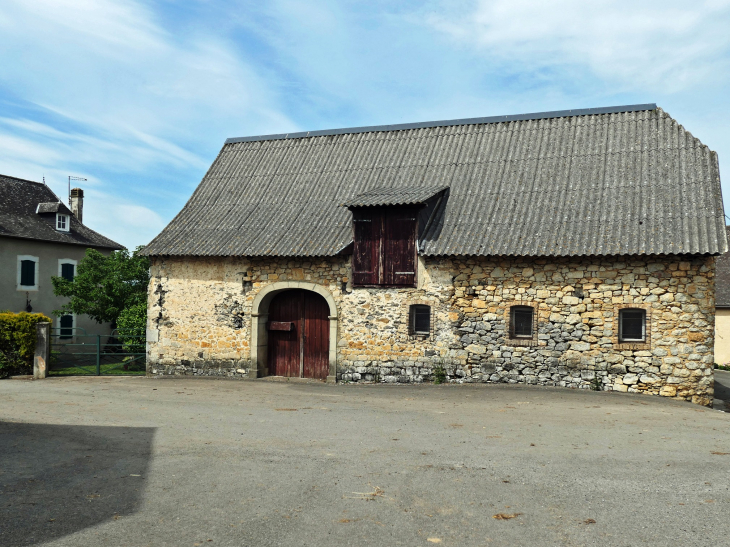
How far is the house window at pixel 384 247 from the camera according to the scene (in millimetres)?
13750

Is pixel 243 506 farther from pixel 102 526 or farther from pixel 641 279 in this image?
pixel 641 279

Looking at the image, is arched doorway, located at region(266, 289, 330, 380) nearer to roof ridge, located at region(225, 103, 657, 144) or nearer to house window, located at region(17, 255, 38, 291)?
roof ridge, located at region(225, 103, 657, 144)

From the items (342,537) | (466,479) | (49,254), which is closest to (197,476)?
(342,537)

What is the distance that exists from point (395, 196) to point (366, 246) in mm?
1356

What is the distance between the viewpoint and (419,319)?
1379 cm

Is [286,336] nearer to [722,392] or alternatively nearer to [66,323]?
[722,392]

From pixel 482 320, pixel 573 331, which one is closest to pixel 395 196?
pixel 482 320

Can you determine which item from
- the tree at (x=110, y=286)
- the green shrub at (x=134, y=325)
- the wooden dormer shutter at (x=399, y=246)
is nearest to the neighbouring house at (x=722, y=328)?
the wooden dormer shutter at (x=399, y=246)

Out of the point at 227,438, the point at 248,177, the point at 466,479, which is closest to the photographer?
the point at 466,479

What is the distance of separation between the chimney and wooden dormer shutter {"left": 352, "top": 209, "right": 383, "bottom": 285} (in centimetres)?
2012

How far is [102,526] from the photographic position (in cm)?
479

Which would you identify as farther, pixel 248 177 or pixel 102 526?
pixel 248 177

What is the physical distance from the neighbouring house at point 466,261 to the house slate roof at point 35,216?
1126 centimetres

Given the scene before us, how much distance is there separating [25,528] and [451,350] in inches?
385
